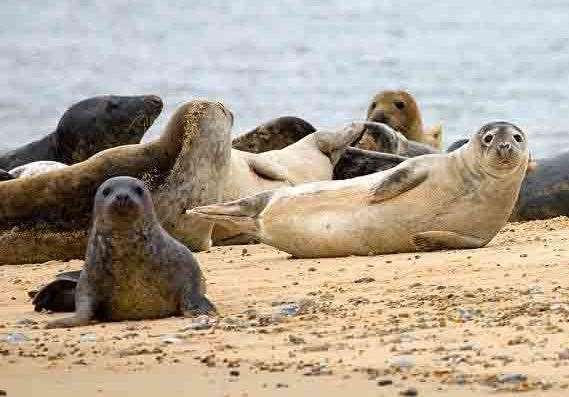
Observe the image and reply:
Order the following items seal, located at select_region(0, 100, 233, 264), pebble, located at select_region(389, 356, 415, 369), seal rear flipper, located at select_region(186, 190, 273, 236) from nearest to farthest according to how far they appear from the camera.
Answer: pebble, located at select_region(389, 356, 415, 369), seal rear flipper, located at select_region(186, 190, 273, 236), seal, located at select_region(0, 100, 233, 264)

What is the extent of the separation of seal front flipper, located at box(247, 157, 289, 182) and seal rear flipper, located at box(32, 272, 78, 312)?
3.57 meters

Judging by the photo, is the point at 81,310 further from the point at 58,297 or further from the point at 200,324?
the point at 200,324

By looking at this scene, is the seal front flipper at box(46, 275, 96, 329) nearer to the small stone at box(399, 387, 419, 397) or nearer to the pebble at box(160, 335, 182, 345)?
the pebble at box(160, 335, 182, 345)

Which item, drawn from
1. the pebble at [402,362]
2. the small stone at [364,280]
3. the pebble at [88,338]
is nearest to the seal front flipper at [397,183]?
the small stone at [364,280]

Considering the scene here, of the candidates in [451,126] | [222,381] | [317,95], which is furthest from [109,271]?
[317,95]

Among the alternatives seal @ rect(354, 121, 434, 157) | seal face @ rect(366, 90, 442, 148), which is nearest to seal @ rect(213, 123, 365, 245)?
seal @ rect(354, 121, 434, 157)

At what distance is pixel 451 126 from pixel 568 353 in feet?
59.4

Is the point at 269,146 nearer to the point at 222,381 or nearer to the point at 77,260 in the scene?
the point at 77,260

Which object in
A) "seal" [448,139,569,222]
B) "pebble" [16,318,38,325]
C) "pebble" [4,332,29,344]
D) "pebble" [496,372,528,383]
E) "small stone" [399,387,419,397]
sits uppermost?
"small stone" [399,387,419,397]

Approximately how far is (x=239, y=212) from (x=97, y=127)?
13.9ft

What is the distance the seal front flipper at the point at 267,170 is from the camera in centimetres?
1014

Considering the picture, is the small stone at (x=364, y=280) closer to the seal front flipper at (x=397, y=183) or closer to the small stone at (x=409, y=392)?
the seal front flipper at (x=397, y=183)

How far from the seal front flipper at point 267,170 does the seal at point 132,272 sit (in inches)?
149

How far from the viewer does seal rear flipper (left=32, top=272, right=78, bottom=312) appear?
6.66m
